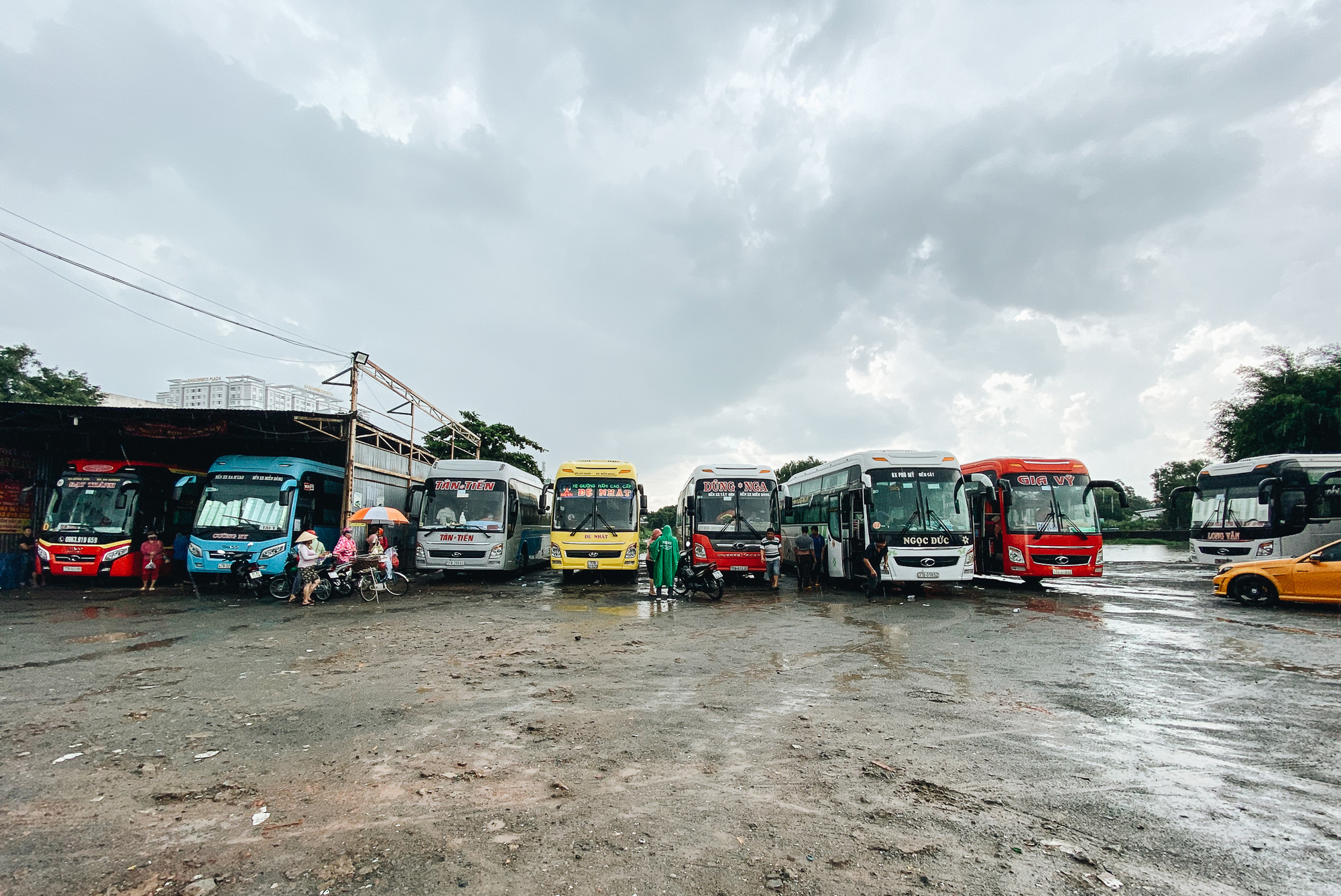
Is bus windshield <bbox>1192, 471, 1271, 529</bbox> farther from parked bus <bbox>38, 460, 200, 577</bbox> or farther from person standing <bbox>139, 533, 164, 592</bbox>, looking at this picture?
parked bus <bbox>38, 460, 200, 577</bbox>

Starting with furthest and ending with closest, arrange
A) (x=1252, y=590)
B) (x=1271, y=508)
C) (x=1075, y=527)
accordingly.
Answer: (x=1271, y=508) → (x=1075, y=527) → (x=1252, y=590)

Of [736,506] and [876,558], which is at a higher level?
[736,506]

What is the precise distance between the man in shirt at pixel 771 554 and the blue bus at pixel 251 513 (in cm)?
1127

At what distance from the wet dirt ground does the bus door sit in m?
5.96

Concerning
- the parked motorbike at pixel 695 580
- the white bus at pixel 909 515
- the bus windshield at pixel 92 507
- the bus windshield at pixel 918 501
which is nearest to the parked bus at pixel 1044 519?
the white bus at pixel 909 515

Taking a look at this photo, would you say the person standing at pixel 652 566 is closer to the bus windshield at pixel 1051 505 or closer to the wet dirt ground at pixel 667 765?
the wet dirt ground at pixel 667 765

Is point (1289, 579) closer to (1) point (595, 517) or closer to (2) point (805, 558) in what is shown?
(2) point (805, 558)

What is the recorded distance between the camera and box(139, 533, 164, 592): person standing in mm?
15398

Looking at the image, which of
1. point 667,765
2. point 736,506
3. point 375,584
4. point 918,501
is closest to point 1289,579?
point 918,501

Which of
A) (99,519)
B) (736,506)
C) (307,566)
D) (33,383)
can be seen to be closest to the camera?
(307,566)

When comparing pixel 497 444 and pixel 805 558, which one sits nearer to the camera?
pixel 805 558

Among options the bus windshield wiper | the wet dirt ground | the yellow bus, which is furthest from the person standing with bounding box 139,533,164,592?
the bus windshield wiper

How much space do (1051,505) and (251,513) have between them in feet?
62.1

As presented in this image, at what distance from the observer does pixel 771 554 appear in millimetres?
16266
